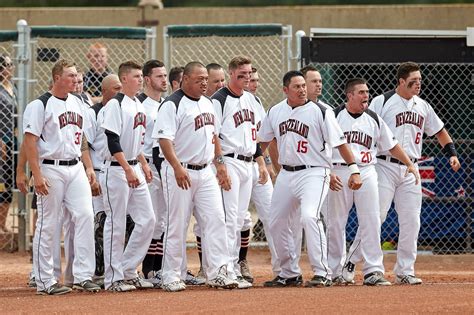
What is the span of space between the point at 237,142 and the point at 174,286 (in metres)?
1.40

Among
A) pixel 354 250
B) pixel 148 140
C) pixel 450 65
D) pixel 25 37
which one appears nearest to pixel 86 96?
pixel 148 140

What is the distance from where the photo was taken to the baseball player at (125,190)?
10.5 metres

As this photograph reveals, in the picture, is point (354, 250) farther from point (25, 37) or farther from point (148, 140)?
point (25, 37)

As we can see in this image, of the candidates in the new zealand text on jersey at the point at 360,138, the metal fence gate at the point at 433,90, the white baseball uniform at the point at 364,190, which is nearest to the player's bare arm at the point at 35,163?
the white baseball uniform at the point at 364,190

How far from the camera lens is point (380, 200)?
11.1 meters

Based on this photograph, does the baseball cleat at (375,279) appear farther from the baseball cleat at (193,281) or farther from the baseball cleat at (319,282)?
the baseball cleat at (193,281)

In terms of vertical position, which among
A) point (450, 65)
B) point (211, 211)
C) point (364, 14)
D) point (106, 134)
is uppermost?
point (364, 14)

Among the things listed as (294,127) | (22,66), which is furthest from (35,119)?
(22,66)

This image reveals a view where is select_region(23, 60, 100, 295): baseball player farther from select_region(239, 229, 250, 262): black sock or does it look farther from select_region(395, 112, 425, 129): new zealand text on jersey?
select_region(395, 112, 425, 129): new zealand text on jersey

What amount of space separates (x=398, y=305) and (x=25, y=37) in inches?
244

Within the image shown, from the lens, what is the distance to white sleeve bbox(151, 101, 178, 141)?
398 inches

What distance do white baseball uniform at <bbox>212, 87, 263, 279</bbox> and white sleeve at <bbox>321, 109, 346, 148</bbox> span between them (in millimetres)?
779

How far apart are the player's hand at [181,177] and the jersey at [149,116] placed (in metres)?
1.16

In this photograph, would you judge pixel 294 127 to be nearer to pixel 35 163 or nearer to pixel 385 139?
pixel 385 139
